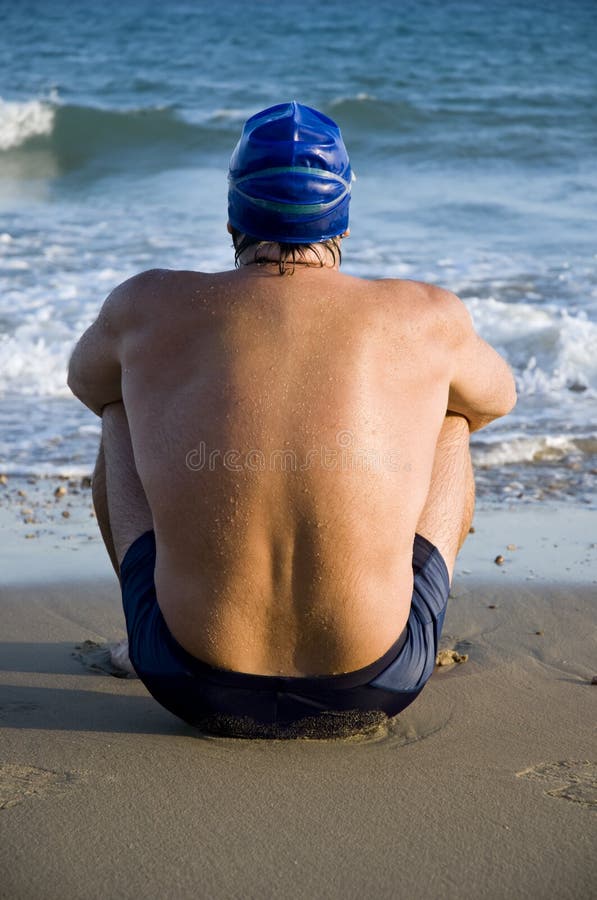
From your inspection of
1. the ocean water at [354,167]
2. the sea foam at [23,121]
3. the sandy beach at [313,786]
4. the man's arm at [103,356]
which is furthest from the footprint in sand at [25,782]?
the sea foam at [23,121]

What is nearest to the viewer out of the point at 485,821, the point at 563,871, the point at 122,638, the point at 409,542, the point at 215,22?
the point at 563,871

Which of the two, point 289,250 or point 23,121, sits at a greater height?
point 289,250

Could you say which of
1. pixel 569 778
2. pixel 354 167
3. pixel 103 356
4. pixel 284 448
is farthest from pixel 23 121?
pixel 569 778

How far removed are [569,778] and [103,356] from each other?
1.16 m

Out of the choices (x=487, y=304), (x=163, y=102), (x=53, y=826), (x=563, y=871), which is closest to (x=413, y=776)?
(x=563, y=871)

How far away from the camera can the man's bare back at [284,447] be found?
189 centimetres

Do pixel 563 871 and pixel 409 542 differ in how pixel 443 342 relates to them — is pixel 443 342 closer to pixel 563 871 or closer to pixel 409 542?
pixel 409 542

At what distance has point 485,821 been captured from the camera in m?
1.88

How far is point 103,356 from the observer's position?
216 cm

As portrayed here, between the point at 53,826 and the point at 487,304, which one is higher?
the point at 53,826

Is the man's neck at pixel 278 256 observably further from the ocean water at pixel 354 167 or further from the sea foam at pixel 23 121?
the sea foam at pixel 23 121

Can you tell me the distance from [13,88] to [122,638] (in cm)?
1528

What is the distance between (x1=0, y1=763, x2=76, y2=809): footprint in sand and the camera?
1.95 m

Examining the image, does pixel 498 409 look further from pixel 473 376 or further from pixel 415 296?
pixel 415 296
